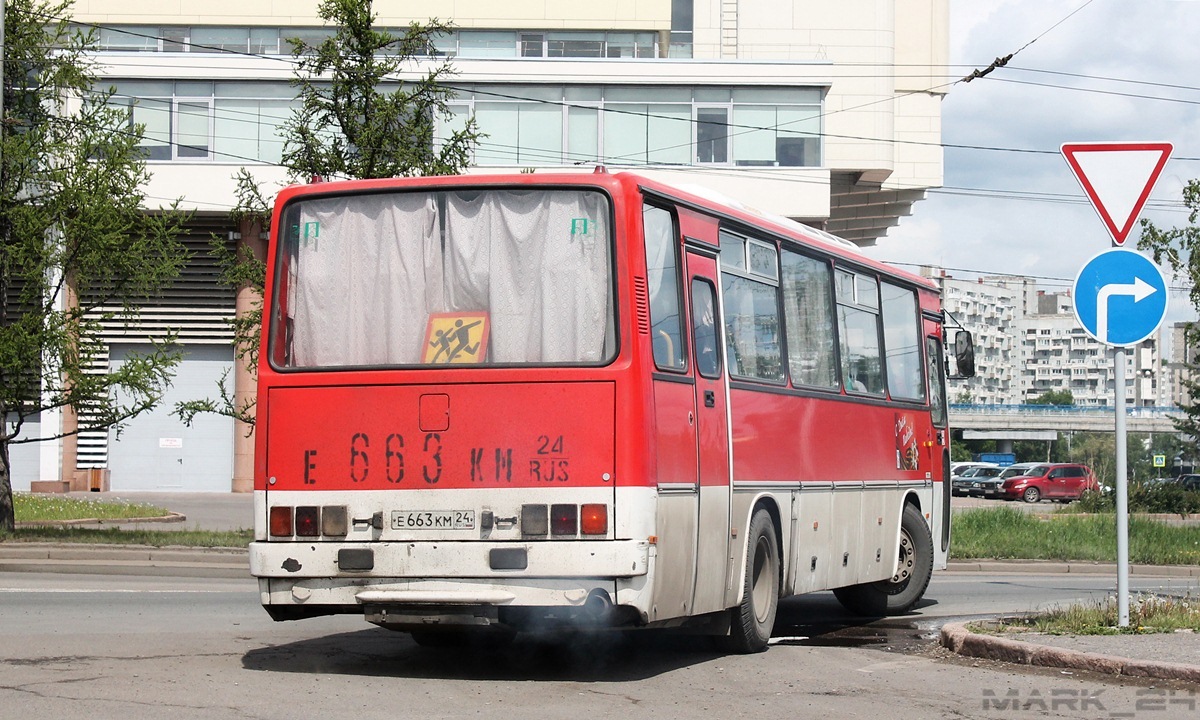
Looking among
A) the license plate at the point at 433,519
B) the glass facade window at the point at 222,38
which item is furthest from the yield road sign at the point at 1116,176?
the glass facade window at the point at 222,38

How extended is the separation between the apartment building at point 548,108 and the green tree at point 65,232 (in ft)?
54.3

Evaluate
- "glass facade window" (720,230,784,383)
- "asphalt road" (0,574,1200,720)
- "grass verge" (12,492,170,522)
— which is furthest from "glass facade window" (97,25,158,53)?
"glass facade window" (720,230,784,383)

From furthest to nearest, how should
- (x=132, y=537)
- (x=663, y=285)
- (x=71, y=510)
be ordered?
(x=71, y=510) < (x=132, y=537) < (x=663, y=285)

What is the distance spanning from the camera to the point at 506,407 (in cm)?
937

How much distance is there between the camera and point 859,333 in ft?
45.5

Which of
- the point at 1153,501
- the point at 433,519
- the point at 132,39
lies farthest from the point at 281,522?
the point at 132,39

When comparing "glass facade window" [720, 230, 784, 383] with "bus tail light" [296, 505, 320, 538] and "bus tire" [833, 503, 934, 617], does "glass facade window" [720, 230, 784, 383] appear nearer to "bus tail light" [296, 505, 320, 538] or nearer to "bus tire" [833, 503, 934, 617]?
"bus tail light" [296, 505, 320, 538]

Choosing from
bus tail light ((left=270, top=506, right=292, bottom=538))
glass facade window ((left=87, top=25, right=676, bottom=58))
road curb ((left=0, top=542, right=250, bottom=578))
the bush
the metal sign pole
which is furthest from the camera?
glass facade window ((left=87, top=25, right=676, bottom=58))

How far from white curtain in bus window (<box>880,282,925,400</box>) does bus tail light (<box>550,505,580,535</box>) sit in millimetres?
6302

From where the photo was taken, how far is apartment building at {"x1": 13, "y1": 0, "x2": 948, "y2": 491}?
43531 mm

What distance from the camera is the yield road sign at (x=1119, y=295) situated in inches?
421

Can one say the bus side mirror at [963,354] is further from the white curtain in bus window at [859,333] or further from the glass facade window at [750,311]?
the glass facade window at [750,311]

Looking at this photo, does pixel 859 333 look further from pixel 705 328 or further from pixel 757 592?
pixel 705 328

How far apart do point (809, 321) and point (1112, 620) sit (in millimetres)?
3212
